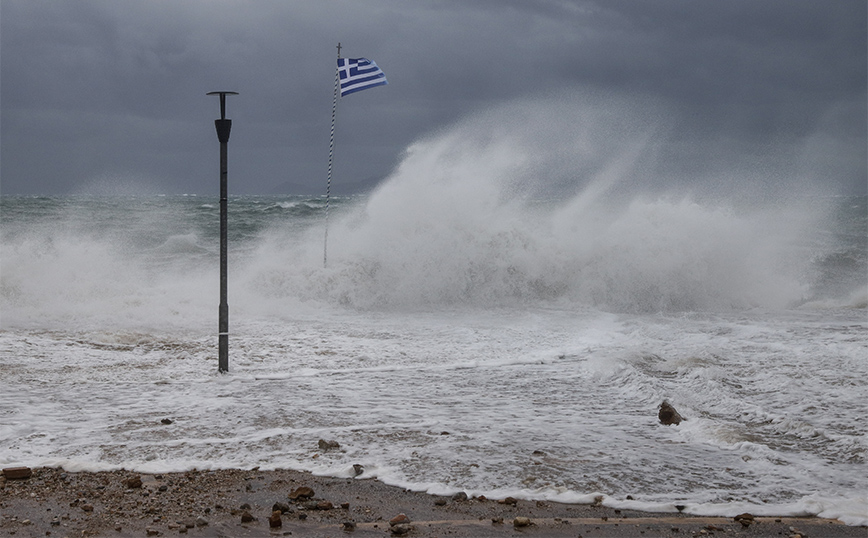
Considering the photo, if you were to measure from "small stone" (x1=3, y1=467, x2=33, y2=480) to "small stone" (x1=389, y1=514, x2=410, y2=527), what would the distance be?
269 centimetres

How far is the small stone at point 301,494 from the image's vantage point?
486 centimetres

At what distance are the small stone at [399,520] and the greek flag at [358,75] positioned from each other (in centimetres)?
1205

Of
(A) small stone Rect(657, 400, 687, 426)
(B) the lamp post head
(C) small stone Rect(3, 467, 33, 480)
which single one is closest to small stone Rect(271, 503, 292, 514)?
(C) small stone Rect(3, 467, 33, 480)

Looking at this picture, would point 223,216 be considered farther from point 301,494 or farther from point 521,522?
point 521,522

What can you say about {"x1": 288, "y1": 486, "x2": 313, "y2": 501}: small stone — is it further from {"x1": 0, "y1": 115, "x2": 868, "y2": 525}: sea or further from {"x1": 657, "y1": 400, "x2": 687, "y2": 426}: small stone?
{"x1": 657, "y1": 400, "x2": 687, "y2": 426}: small stone

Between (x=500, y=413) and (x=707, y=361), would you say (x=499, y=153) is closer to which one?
(x=707, y=361)

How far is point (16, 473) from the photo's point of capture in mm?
5141

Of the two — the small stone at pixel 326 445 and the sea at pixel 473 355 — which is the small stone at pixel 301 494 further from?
the small stone at pixel 326 445

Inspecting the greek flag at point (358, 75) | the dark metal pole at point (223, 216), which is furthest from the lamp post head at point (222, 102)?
the greek flag at point (358, 75)

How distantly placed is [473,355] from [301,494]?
6.12m

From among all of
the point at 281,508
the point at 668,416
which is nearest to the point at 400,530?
the point at 281,508

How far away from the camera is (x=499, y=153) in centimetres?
2253

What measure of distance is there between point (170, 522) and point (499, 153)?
19.2 m

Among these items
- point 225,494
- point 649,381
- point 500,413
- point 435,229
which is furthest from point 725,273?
point 225,494
